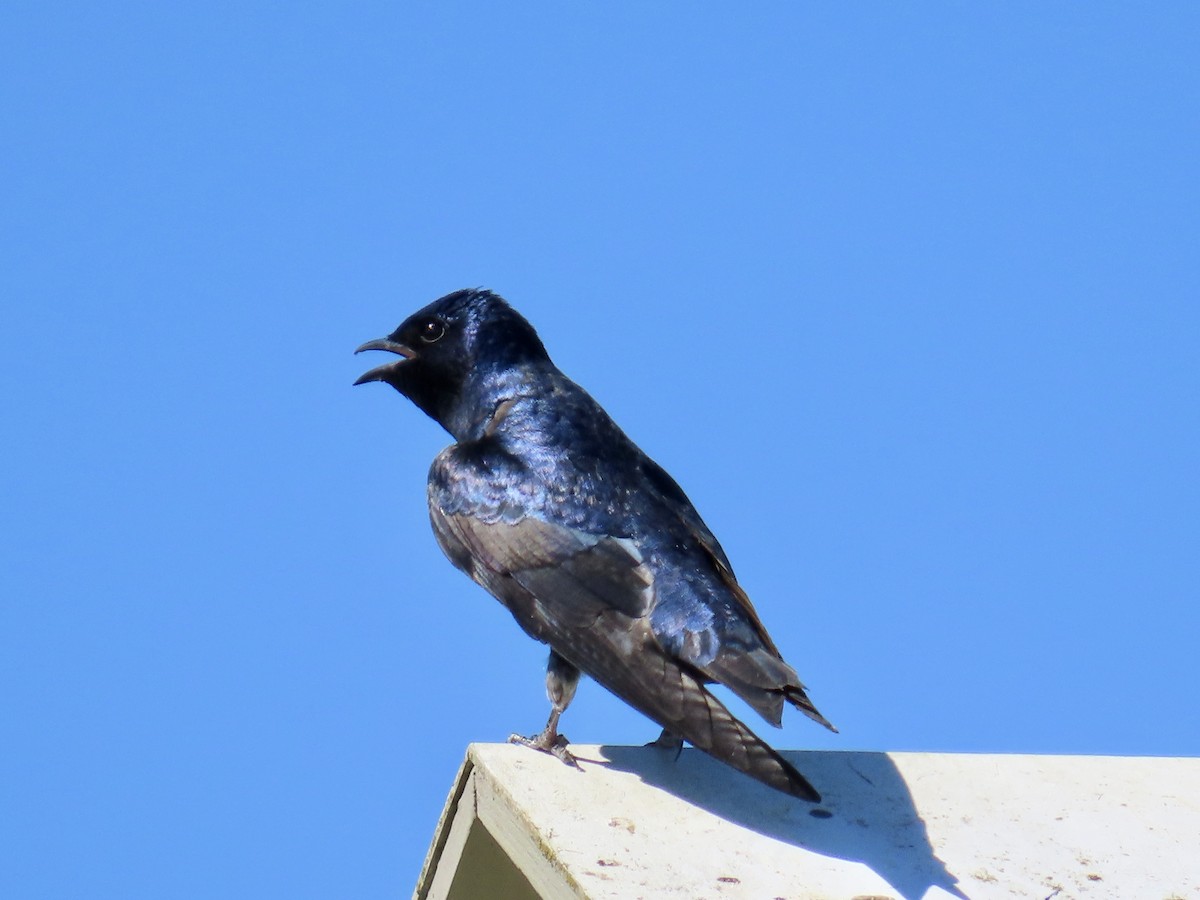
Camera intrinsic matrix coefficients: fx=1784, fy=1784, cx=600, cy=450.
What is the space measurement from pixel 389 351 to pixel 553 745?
2.48 metres

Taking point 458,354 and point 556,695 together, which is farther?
point 458,354

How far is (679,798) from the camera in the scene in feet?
14.7

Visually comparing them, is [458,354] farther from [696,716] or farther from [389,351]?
[696,716]

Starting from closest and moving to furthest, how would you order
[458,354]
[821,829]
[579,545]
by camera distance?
[821,829] < [579,545] < [458,354]

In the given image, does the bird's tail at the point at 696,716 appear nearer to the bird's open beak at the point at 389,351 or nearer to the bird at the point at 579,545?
the bird at the point at 579,545

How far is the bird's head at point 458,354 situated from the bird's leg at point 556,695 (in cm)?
124

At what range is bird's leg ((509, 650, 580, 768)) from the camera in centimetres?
466

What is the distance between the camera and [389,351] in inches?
265

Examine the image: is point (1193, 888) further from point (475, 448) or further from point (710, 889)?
point (475, 448)

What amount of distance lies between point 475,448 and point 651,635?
4.10 feet

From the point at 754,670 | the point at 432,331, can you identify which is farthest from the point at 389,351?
the point at 754,670

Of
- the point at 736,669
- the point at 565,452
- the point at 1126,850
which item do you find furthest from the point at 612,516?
the point at 1126,850

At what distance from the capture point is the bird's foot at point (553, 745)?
4566 millimetres

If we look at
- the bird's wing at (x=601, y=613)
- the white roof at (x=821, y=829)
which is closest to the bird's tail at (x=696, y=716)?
the bird's wing at (x=601, y=613)
